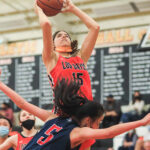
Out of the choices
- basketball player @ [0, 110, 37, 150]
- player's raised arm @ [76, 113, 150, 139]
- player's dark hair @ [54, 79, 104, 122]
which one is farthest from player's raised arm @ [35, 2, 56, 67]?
basketball player @ [0, 110, 37, 150]

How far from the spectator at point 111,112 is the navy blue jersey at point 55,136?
627 cm

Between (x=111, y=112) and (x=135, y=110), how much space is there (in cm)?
61

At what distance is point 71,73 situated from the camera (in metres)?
3.43

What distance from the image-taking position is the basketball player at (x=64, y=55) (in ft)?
11.1

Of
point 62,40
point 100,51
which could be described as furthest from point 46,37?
point 100,51

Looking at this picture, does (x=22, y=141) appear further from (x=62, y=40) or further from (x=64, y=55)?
(x=62, y=40)

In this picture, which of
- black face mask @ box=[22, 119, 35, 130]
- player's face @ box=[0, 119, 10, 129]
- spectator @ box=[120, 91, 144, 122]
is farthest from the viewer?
spectator @ box=[120, 91, 144, 122]

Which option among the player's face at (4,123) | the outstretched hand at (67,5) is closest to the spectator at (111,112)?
the player's face at (4,123)

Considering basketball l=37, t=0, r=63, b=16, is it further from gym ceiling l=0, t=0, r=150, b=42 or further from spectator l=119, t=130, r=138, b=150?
gym ceiling l=0, t=0, r=150, b=42

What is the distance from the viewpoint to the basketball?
11.8 ft

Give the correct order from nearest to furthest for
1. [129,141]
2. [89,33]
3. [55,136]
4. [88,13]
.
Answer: [55,136]
[89,33]
[129,141]
[88,13]

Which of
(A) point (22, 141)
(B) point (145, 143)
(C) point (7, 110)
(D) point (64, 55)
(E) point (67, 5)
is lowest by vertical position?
(C) point (7, 110)

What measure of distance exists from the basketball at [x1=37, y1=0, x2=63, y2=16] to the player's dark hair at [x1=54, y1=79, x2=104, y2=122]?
2.62 feet

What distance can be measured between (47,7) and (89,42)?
539mm
